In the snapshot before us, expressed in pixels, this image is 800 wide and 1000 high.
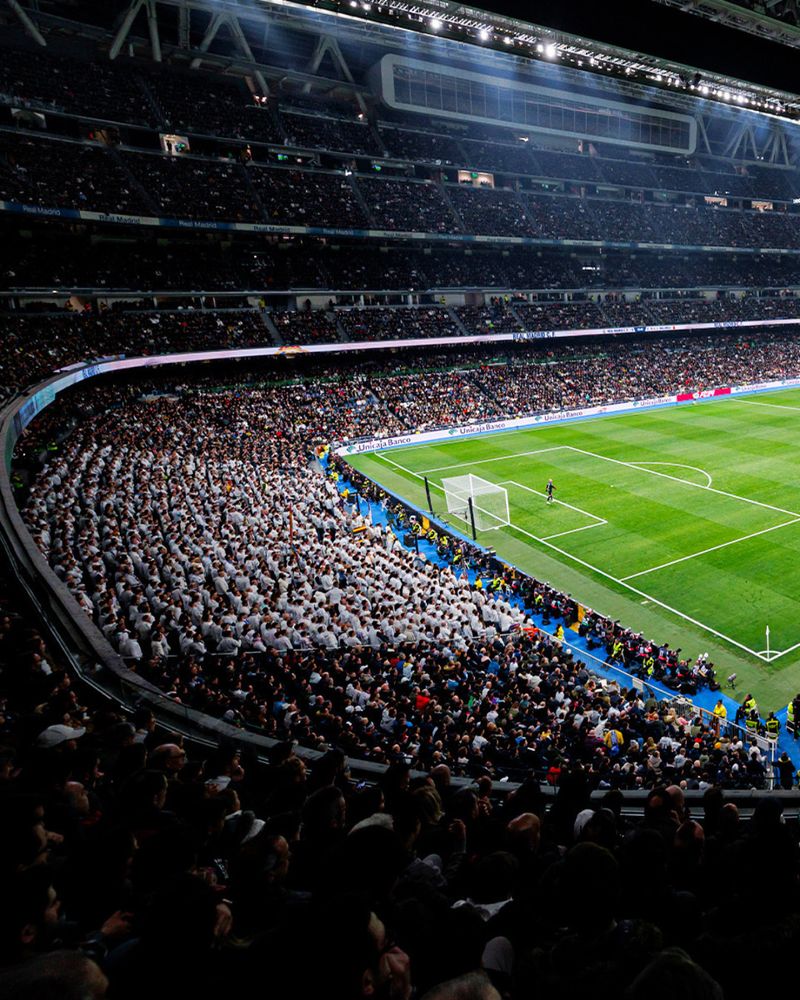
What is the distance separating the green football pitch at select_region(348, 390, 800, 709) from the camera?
19.5m

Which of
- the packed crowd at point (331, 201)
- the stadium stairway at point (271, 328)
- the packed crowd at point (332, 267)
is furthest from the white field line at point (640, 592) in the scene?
the packed crowd at point (331, 201)

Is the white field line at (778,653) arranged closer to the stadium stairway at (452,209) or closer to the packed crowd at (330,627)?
the packed crowd at (330,627)

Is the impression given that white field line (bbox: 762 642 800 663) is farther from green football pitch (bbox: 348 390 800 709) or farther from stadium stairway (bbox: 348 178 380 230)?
stadium stairway (bbox: 348 178 380 230)

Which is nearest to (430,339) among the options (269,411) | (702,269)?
(269,411)

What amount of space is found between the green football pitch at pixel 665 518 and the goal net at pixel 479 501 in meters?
0.52

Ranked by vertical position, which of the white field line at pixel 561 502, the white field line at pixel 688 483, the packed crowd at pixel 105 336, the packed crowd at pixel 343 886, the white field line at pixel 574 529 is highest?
the packed crowd at pixel 105 336

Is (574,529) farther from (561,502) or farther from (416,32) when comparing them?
(416,32)

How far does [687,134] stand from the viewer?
3105 inches

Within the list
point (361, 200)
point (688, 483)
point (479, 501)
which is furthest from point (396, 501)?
point (361, 200)

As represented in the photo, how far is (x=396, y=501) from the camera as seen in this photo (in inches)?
1233

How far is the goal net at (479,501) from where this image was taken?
28922 mm

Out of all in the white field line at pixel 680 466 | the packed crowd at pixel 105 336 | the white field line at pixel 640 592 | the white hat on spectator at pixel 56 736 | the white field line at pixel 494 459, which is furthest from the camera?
the white field line at pixel 494 459

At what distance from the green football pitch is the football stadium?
9.4 inches

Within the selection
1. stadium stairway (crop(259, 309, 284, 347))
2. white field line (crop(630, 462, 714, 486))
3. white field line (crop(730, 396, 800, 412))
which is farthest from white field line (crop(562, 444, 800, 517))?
stadium stairway (crop(259, 309, 284, 347))
